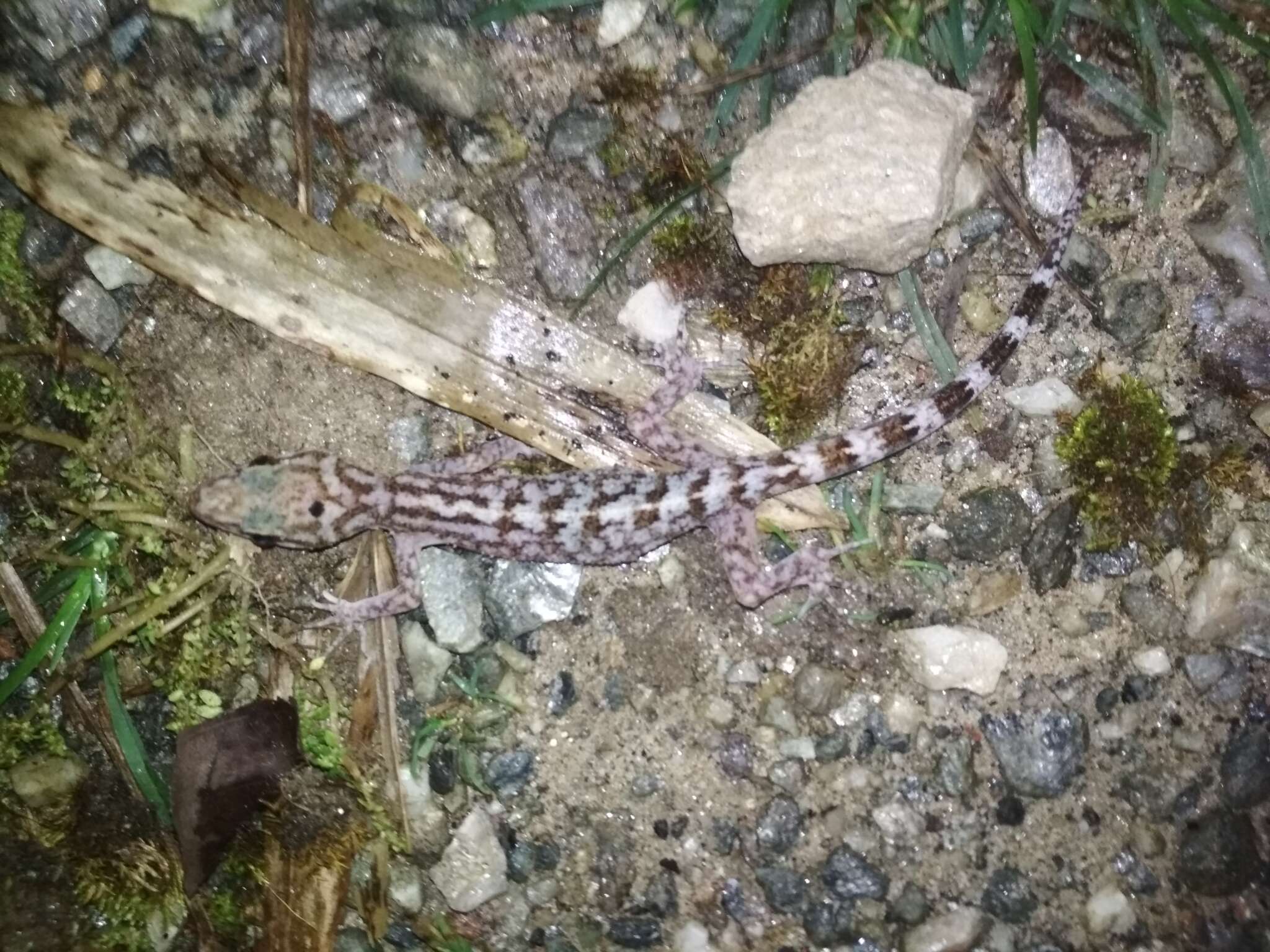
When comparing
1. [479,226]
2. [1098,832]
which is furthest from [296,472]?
[1098,832]

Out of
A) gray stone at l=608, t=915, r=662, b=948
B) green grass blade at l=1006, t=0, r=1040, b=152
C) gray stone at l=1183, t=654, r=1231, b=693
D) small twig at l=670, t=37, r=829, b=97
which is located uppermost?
small twig at l=670, t=37, r=829, b=97

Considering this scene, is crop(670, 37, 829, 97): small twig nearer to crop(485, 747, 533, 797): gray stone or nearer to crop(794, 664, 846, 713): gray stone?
crop(794, 664, 846, 713): gray stone

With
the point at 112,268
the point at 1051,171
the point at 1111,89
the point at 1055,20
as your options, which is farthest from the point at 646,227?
the point at 112,268

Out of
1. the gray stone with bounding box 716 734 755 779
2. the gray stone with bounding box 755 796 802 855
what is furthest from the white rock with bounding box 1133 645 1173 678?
the gray stone with bounding box 716 734 755 779

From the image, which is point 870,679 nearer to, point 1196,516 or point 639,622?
point 639,622

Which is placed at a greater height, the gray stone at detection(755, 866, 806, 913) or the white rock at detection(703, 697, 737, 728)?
the white rock at detection(703, 697, 737, 728)

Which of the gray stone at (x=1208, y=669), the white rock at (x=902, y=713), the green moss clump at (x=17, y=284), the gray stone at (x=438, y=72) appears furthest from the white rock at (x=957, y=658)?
the green moss clump at (x=17, y=284)

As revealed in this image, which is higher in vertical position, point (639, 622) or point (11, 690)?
point (11, 690)
